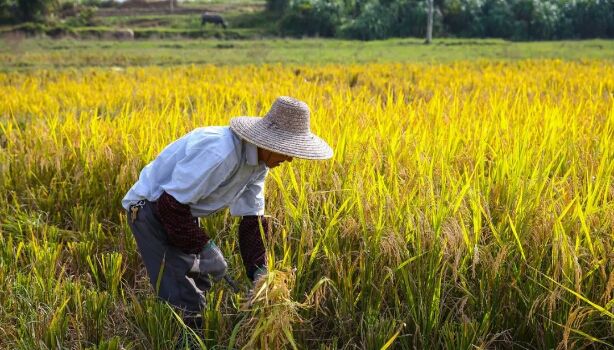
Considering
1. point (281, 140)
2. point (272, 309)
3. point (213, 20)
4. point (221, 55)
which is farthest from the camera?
point (213, 20)

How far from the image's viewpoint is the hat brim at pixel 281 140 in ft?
5.55

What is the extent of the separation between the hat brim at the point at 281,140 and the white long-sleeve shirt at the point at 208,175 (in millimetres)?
75

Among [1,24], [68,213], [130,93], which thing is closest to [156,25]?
[1,24]

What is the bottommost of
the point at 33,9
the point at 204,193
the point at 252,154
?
the point at 204,193

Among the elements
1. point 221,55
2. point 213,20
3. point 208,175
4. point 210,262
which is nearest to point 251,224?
point 210,262

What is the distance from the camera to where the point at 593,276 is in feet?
5.89

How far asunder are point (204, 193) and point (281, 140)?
29 centimetres

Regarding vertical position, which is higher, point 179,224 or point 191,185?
point 191,185

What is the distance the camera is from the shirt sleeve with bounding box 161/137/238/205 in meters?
1.76

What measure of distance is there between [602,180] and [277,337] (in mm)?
1522

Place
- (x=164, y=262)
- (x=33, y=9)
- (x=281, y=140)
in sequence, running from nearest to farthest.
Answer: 1. (x=281, y=140)
2. (x=164, y=262)
3. (x=33, y=9)

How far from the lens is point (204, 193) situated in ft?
5.96

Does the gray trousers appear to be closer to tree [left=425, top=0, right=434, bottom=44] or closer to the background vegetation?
tree [left=425, top=0, right=434, bottom=44]

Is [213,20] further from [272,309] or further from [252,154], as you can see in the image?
[272,309]
